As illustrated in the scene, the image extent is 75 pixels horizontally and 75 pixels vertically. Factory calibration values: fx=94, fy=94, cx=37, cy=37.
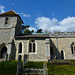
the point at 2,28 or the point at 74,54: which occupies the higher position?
the point at 2,28

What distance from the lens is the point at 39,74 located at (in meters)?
8.05

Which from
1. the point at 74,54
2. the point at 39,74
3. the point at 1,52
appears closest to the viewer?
the point at 39,74

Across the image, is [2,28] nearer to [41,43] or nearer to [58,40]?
[41,43]

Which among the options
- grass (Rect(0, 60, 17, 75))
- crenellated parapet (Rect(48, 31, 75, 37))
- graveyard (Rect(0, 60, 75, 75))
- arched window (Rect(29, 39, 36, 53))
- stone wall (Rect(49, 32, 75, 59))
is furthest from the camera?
crenellated parapet (Rect(48, 31, 75, 37))

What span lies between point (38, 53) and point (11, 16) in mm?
10688

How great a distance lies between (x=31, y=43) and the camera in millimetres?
19203

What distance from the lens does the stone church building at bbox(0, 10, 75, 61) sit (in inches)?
722

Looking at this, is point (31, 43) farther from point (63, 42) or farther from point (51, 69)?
point (51, 69)

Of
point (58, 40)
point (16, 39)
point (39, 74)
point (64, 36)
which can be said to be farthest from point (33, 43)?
point (39, 74)

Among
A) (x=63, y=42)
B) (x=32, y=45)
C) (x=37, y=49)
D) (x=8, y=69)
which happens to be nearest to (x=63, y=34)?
(x=63, y=42)

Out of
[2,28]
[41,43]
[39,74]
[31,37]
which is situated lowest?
[39,74]

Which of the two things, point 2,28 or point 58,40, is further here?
point 58,40

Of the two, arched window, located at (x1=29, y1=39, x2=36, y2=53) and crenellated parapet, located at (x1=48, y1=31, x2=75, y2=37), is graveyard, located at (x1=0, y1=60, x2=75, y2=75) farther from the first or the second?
crenellated parapet, located at (x1=48, y1=31, x2=75, y2=37)

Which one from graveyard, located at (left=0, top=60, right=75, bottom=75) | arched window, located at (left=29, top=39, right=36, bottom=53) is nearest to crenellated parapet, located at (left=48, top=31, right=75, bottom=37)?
arched window, located at (left=29, top=39, right=36, bottom=53)
